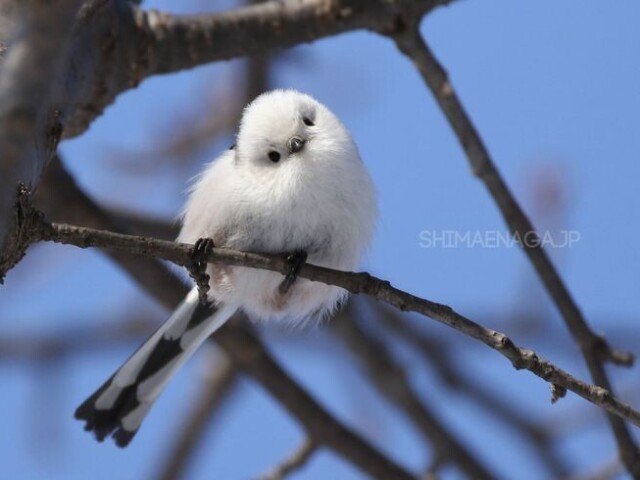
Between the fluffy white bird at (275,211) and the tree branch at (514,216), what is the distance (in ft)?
1.33

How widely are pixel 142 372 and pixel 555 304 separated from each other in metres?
0.97

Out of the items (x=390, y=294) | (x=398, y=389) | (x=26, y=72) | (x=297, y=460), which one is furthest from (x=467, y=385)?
(x=26, y=72)

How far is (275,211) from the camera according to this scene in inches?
70.9

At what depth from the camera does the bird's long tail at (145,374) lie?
208cm

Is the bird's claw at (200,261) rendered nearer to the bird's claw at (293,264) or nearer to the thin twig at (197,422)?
the bird's claw at (293,264)

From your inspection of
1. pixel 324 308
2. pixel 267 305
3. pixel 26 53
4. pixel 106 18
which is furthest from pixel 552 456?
pixel 26 53

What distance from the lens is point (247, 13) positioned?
2.35m

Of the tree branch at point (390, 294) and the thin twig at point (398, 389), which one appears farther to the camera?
the thin twig at point (398, 389)

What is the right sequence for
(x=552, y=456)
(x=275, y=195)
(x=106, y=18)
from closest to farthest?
(x=275, y=195) → (x=106, y=18) → (x=552, y=456)

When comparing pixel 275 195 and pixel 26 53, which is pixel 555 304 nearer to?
pixel 275 195

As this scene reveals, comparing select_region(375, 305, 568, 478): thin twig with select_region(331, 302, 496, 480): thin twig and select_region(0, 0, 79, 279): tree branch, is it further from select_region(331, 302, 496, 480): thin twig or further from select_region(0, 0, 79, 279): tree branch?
select_region(0, 0, 79, 279): tree branch

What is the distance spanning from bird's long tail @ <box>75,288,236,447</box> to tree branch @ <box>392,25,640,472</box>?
688 millimetres

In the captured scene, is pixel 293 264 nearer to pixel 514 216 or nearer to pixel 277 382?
pixel 514 216

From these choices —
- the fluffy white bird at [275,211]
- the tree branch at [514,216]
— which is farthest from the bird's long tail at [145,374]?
the tree branch at [514,216]
